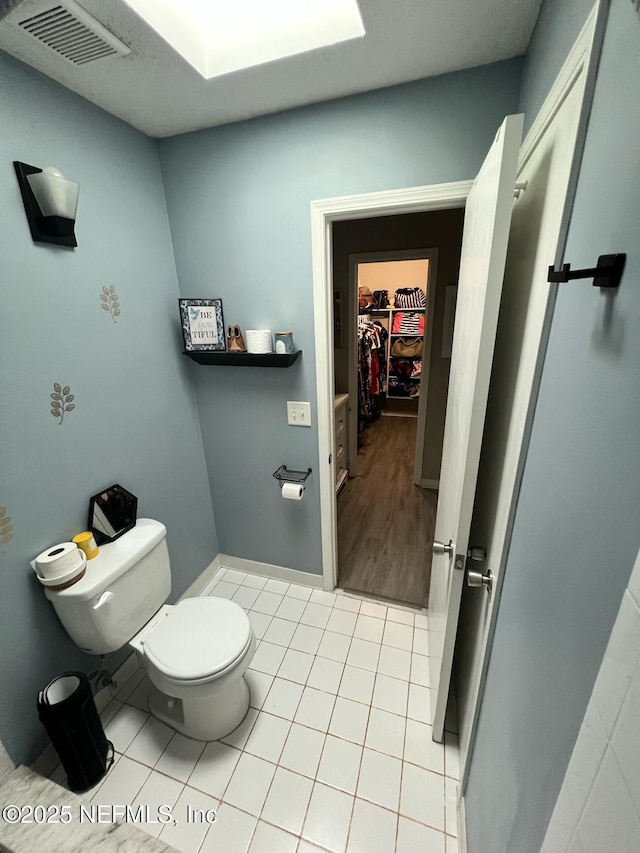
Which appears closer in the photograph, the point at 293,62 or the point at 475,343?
the point at 475,343

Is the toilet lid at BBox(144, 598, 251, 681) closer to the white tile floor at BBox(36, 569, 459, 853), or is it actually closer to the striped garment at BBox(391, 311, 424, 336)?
the white tile floor at BBox(36, 569, 459, 853)

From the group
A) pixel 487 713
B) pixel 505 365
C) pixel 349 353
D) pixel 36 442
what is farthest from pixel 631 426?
pixel 349 353

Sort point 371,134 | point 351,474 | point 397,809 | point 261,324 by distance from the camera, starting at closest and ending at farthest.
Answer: point 397,809 → point 371,134 → point 261,324 → point 351,474

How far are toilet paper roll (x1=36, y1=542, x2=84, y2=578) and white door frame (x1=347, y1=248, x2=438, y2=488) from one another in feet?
8.20

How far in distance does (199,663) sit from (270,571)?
0.96m

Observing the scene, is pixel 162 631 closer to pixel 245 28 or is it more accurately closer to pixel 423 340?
pixel 245 28

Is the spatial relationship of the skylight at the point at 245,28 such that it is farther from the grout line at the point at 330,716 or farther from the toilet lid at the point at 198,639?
the grout line at the point at 330,716

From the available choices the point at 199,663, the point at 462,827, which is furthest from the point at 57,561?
the point at 462,827

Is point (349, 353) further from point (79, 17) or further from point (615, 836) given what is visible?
point (615, 836)

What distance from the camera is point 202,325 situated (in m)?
1.66

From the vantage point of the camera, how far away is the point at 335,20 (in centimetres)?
102

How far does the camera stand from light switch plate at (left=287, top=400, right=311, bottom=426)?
5.66 ft

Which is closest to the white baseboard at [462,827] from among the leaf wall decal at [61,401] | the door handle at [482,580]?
the door handle at [482,580]

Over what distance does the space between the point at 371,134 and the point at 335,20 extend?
0.33 metres
